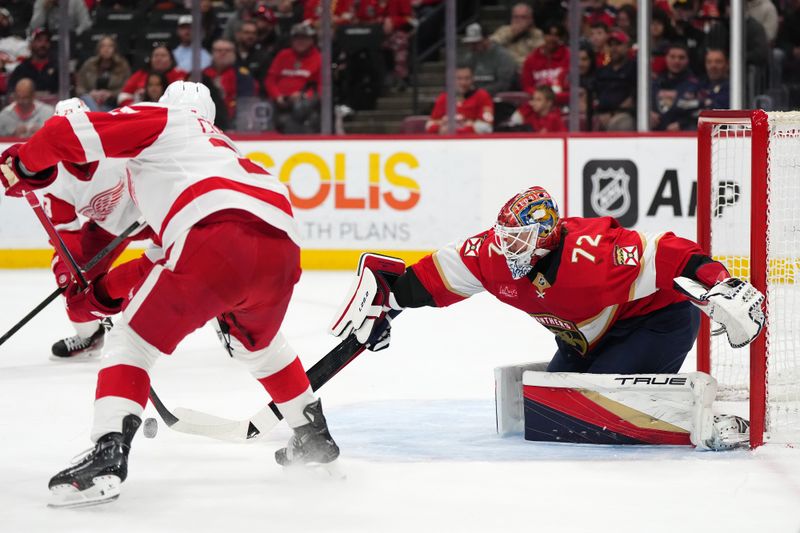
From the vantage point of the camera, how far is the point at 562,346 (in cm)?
364

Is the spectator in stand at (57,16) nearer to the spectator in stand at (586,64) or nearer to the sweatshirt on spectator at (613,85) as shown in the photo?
Result: the spectator in stand at (586,64)

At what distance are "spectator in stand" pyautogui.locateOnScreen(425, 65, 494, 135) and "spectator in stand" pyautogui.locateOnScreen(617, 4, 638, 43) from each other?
91 cm

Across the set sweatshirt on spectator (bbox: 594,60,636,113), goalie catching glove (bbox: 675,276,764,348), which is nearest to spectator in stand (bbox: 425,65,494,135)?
sweatshirt on spectator (bbox: 594,60,636,113)

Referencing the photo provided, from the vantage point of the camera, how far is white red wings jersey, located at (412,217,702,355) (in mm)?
3287

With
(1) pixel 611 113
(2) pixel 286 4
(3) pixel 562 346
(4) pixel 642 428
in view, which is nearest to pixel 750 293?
(4) pixel 642 428

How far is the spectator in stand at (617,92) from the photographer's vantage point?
7379 millimetres

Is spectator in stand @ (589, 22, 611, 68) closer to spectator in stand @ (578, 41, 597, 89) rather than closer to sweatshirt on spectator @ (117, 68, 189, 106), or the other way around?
spectator in stand @ (578, 41, 597, 89)

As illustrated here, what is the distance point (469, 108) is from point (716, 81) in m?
1.47

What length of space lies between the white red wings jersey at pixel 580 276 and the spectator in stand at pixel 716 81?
13.1 ft

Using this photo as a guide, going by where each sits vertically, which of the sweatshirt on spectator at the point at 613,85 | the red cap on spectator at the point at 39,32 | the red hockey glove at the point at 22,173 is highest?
the red cap on spectator at the point at 39,32

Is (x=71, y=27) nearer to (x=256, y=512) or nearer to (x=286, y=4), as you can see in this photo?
(x=286, y=4)

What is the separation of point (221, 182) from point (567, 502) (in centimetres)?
106

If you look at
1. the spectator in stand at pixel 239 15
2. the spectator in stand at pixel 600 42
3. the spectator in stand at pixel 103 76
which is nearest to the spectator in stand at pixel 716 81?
the spectator in stand at pixel 600 42

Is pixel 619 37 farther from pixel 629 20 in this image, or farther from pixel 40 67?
pixel 40 67
